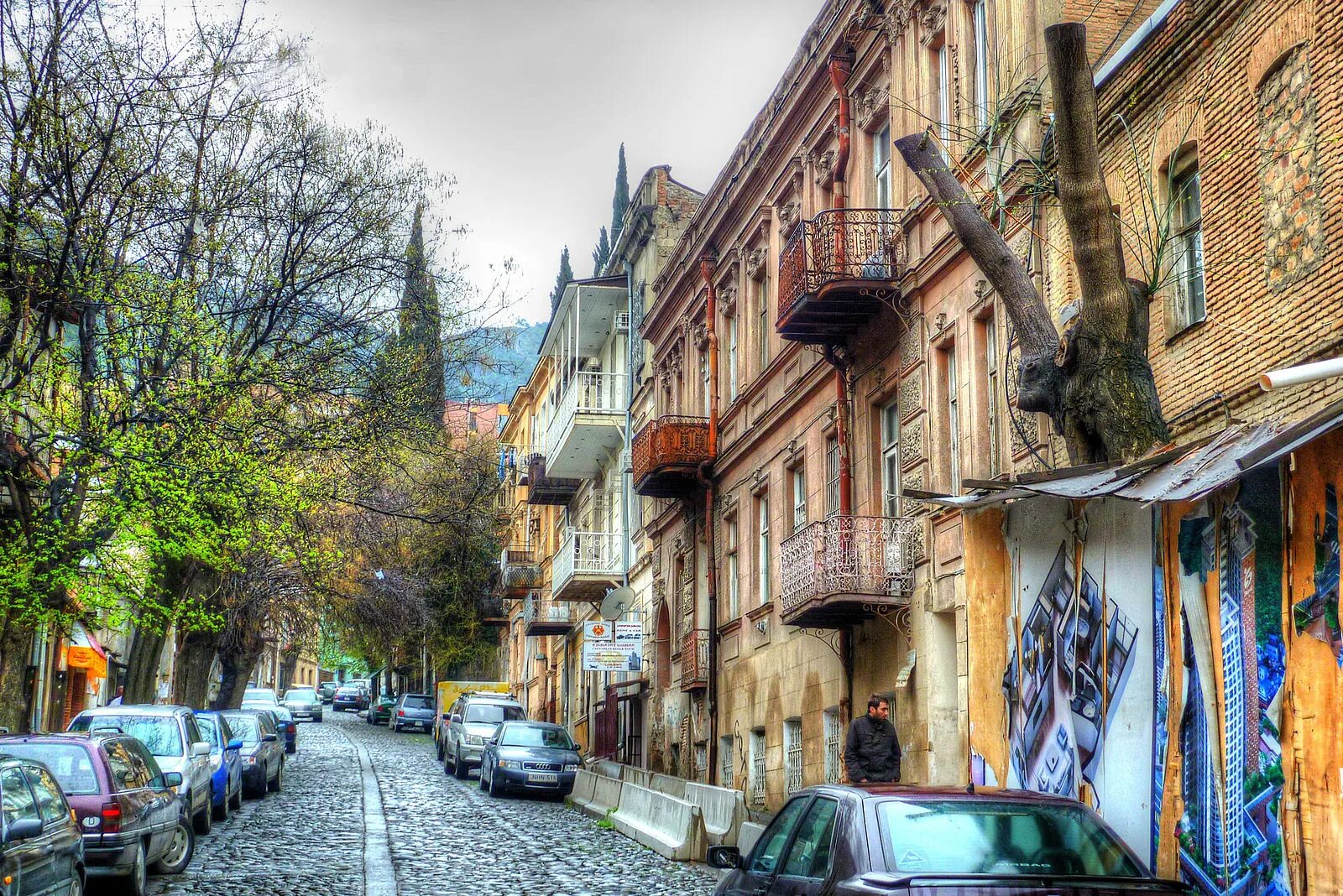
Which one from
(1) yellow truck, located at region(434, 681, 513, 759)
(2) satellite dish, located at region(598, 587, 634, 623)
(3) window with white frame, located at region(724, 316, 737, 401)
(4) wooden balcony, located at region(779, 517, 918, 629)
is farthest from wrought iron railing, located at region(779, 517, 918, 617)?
(1) yellow truck, located at region(434, 681, 513, 759)

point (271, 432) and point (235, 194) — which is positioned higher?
point (235, 194)

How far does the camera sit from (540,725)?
2848 centimetres

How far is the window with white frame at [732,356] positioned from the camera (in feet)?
91.8

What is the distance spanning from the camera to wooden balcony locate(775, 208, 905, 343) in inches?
749

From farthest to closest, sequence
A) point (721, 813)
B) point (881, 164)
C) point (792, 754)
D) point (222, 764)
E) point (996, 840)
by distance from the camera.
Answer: point (792, 754) < point (222, 764) < point (881, 164) < point (721, 813) < point (996, 840)

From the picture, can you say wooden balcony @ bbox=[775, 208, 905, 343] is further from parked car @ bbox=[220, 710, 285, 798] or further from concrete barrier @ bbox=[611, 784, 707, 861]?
parked car @ bbox=[220, 710, 285, 798]

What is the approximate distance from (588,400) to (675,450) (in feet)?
35.9

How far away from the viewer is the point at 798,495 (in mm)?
24031

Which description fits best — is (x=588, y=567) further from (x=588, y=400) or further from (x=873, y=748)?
(x=873, y=748)

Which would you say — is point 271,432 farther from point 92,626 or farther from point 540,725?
point 540,725

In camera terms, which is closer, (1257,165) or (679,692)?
(1257,165)

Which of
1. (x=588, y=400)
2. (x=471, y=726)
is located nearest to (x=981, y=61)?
(x=471, y=726)

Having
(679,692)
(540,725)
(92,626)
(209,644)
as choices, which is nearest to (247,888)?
(92,626)

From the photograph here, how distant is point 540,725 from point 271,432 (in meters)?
9.22
